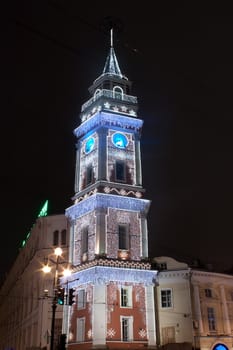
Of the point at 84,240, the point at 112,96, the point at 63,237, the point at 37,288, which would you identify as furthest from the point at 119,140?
the point at 37,288

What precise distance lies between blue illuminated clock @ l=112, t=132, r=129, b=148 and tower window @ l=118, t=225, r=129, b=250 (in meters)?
8.60

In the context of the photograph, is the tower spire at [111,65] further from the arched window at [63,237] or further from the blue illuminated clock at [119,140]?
the arched window at [63,237]

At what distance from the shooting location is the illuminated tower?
134 feet

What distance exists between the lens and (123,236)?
4475 centimetres

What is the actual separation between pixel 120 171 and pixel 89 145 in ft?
15.5

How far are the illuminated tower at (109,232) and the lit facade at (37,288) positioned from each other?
187 inches

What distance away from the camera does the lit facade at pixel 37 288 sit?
51.5 m

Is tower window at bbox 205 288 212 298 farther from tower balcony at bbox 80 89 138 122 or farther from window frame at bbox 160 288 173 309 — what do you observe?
tower balcony at bbox 80 89 138 122

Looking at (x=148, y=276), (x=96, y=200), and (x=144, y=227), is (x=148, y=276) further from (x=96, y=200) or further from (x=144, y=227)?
(x=96, y=200)

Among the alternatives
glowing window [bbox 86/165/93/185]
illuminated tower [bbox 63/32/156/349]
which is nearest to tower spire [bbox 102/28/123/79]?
illuminated tower [bbox 63/32/156/349]

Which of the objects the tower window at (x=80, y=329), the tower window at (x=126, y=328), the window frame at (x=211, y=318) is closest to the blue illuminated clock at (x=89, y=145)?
the tower window at (x=80, y=329)

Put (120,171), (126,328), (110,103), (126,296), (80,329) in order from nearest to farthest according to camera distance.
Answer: (126,328) → (80,329) → (126,296) → (120,171) → (110,103)

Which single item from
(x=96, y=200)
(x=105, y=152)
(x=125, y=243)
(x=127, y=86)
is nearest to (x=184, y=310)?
(x=125, y=243)

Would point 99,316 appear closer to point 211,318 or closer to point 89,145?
point 211,318
